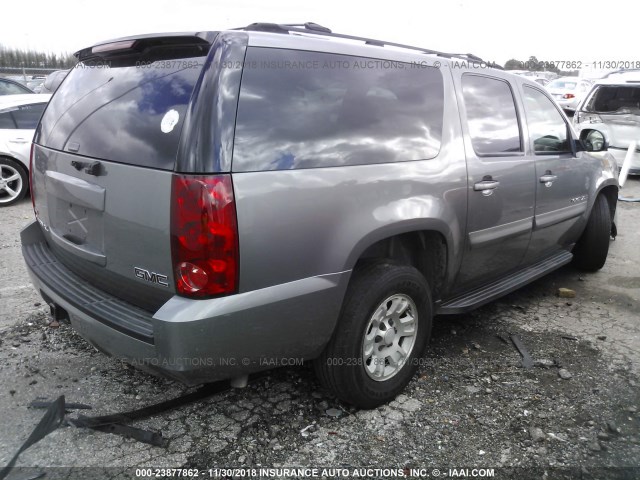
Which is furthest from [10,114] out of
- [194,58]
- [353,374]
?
[353,374]

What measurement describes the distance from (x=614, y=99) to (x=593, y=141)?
21.5 ft

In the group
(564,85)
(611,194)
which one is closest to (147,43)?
(611,194)

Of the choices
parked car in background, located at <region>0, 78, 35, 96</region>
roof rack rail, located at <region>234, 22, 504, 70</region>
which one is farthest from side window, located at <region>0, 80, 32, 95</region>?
roof rack rail, located at <region>234, 22, 504, 70</region>

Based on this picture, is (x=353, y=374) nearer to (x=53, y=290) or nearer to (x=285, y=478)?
(x=285, y=478)

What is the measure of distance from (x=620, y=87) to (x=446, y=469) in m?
9.93

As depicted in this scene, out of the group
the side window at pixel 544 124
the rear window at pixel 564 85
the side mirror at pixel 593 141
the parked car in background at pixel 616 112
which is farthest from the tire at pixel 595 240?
the rear window at pixel 564 85

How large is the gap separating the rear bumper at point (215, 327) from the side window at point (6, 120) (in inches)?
237

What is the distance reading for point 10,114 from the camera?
7395mm

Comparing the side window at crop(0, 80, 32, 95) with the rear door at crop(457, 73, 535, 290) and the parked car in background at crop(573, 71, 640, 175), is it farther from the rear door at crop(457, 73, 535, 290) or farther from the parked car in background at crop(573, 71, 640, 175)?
the parked car in background at crop(573, 71, 640, 175)

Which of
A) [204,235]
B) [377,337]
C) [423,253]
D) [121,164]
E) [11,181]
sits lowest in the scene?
[11,181]

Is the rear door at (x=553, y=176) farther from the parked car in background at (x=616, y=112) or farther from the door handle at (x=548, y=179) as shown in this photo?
the parked car in background at (x=616, y=112)

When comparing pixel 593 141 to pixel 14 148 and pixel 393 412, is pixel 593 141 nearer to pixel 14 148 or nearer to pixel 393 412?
pixel 393 412

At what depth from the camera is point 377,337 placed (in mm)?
2666

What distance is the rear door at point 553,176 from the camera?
371 centimetres
